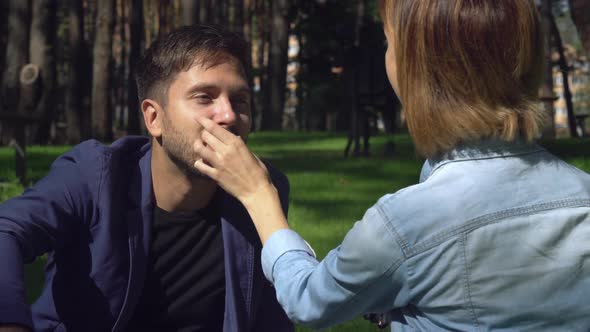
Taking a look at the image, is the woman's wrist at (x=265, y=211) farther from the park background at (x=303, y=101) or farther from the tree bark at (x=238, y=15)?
the tree bark at (x=238, y=15)

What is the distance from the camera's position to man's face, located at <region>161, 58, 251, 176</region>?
10.7ft

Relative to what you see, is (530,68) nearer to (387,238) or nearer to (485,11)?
(485,11)

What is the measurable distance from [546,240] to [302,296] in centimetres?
58

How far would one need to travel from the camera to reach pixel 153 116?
3484mm

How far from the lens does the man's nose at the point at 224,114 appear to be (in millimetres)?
3191

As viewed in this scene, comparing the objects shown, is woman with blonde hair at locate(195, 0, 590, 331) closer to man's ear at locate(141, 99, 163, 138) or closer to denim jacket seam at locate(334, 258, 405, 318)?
denim jacket seam at locate(334, 258, 405, 318)

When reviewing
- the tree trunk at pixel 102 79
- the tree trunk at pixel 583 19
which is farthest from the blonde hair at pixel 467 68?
the tree trunk at pixel 102 79

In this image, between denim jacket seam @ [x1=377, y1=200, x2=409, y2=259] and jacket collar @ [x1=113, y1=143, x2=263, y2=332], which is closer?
denim jacket seam @ [x1=377, y1=200, x2=409, y2=259]

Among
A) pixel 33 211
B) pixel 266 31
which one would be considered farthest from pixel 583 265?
pixel 266 31

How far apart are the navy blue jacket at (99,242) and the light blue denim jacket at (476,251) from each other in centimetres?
114

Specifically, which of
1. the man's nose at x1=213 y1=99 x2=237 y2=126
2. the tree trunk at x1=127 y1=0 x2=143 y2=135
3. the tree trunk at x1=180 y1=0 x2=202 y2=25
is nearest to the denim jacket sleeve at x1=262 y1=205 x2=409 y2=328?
the man's nose at x1=213 y1=99 x2=237 y2=126

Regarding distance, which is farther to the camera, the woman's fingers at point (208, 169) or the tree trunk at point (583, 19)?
the tree trunk at point (583, 19)

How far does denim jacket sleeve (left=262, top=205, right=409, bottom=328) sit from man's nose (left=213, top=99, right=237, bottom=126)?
3.54 feet

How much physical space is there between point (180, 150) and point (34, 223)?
0.72 meters
